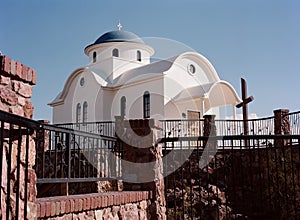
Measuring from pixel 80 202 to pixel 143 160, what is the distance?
1.80 meters

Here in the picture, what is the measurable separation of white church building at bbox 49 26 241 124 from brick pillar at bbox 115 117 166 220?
→ 13.7 meters

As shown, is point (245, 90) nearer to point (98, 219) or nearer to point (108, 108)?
point (108, 108)

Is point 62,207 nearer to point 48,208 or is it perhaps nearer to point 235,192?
point 48,208

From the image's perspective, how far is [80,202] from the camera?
4.09 meters

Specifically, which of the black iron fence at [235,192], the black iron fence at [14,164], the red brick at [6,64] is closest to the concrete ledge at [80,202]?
the black iron fence at [14,164]

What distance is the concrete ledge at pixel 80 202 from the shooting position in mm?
3545

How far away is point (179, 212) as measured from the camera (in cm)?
1041

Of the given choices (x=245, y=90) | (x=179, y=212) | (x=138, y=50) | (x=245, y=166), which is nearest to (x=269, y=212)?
(x=245, y=166)

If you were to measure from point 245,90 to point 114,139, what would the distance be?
42.6ft

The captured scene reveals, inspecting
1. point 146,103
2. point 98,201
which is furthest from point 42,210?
point 146,103

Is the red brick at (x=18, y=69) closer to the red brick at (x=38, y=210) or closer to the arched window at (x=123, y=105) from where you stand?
the red brick at (x=38, y=210)

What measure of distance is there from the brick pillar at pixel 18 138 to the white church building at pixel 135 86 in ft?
53.4

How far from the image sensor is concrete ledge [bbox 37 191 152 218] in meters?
3.54

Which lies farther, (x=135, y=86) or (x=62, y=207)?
(x=135, y=86)
